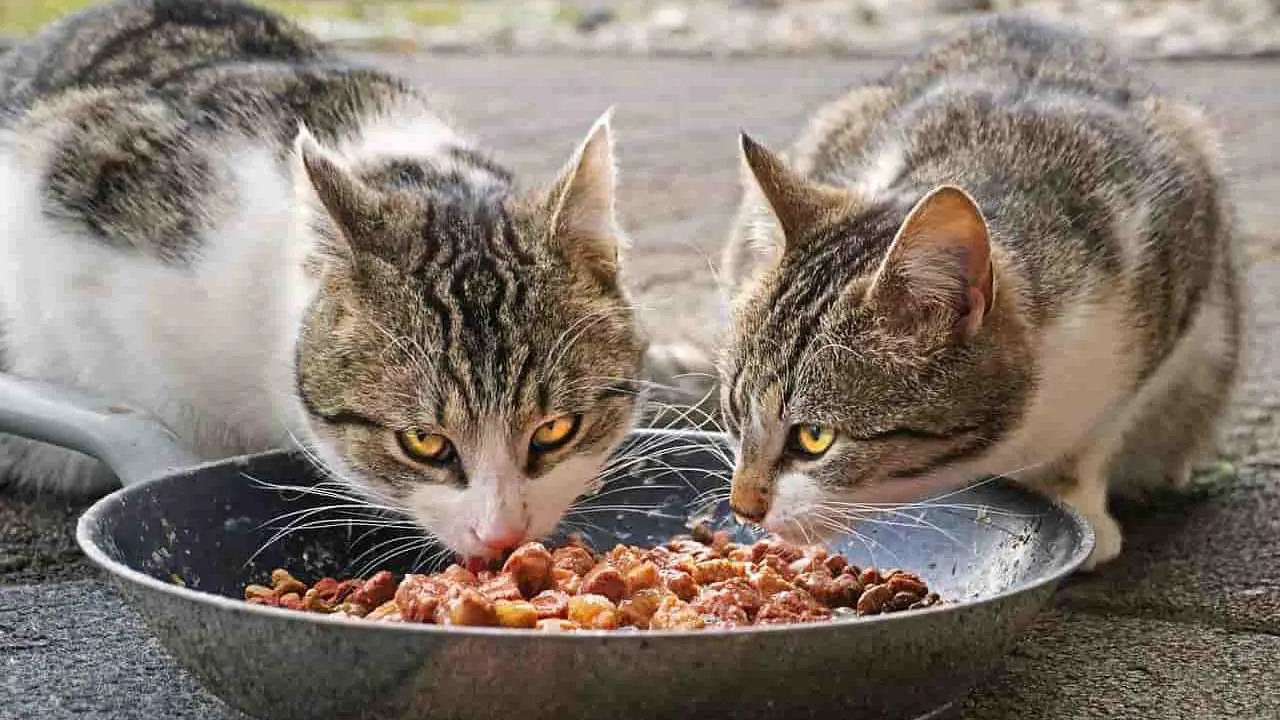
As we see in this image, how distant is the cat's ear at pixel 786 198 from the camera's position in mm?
2266

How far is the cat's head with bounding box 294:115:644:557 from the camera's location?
81.4 inches

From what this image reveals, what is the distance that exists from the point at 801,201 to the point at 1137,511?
0.99 m

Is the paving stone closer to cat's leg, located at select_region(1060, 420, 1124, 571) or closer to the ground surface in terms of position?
the ground surface

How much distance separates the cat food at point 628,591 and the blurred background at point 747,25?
27.3ft

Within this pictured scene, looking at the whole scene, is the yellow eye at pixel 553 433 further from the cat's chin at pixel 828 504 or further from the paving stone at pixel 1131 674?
the paving stone at pixel 1131 674

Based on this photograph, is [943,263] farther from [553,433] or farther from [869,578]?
[553,433]

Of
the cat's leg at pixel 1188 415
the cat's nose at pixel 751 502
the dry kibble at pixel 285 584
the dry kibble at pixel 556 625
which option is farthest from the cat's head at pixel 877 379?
the cat's leg at pixel 1188 415

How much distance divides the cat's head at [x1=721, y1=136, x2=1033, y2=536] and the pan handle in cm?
81

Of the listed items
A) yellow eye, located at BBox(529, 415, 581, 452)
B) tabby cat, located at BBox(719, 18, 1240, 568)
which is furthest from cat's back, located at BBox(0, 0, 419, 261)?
tabby cat, located at BBox(719, 18, 1240, 568)

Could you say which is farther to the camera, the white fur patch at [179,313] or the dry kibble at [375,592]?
the white fur patch at [179,313]

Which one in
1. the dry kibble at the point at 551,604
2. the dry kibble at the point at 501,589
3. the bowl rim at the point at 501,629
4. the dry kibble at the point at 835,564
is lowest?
the dry kibble at the point at 835,564

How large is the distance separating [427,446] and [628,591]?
1.43ft

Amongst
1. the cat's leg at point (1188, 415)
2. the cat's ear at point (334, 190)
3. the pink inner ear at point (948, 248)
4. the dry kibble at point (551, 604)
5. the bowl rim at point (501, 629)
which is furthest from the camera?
the cat's leg at point (1188, 415)

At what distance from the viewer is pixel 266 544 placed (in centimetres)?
210
